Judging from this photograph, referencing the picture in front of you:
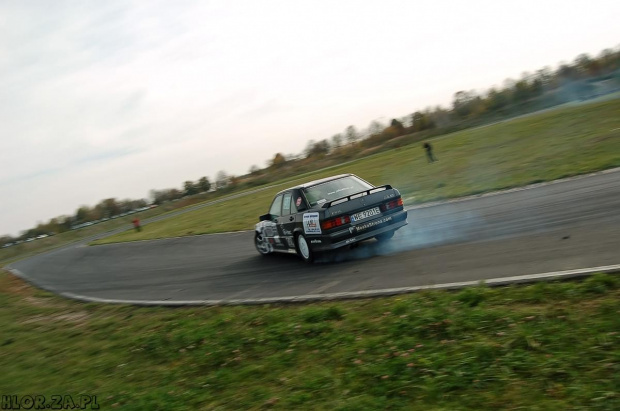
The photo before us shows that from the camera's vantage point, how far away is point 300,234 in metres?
10.5

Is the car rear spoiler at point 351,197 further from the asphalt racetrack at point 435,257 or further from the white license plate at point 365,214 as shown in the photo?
the asphalt racetrack at point 435,257

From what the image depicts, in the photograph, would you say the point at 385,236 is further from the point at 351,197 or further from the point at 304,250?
the point at 304,250

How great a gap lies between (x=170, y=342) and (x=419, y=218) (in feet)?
25.2

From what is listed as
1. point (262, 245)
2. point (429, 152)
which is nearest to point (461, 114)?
point (429, 152)

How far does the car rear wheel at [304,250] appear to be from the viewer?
33.8 ft

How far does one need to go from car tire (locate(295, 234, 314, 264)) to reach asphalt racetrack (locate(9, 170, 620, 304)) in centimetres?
21

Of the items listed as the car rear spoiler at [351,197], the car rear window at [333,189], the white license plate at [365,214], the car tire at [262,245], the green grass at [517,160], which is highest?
the car rear window at [333,189]

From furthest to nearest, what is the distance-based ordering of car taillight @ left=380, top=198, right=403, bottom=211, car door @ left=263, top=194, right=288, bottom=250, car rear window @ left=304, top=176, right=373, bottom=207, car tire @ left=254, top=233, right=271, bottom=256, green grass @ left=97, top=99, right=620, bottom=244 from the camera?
1. green grass @ left=97, top=99, right=620, bottom=244
2. car tire @ left=254, top=233, right=271, bottom=256
3. car door @ left=263, top=194, right=288, bottom=250
4. car rear window @ left=304, top=176, right=373, bottom=207
5. car taillight @ left=380, top=198, right=403, bottom=211

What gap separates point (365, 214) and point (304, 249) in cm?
157

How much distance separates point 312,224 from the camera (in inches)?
389

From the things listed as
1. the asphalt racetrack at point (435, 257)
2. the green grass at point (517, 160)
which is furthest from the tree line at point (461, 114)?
the asphalt racetrack at point (435, 257)

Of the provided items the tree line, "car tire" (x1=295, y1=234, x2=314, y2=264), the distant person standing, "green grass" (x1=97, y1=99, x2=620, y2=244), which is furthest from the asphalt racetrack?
the tree line

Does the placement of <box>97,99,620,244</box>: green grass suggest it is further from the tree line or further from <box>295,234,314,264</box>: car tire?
the tree line

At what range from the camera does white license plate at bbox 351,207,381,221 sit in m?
9.61
